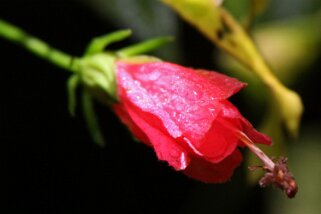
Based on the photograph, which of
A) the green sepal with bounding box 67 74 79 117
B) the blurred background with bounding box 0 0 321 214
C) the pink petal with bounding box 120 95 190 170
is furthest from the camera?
the blurred background with bounding box 0 0 321 214

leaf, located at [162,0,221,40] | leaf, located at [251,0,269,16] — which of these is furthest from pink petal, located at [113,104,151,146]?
leaf, located at [251,0,269,16]

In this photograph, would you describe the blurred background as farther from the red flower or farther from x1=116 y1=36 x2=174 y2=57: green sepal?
the red flower

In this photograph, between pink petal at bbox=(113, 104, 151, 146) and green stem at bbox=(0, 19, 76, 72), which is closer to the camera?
pink petal at bbox=(113, 104, 151, 146)

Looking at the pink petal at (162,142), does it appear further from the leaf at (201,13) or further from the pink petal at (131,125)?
the leaf at (201,13)

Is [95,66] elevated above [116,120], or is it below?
above

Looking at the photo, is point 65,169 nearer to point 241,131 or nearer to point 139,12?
point 139,12

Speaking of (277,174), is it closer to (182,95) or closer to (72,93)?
(182,95)

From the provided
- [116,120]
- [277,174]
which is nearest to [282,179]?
[277,174]

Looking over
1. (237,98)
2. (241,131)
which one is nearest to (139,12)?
(237,98)
